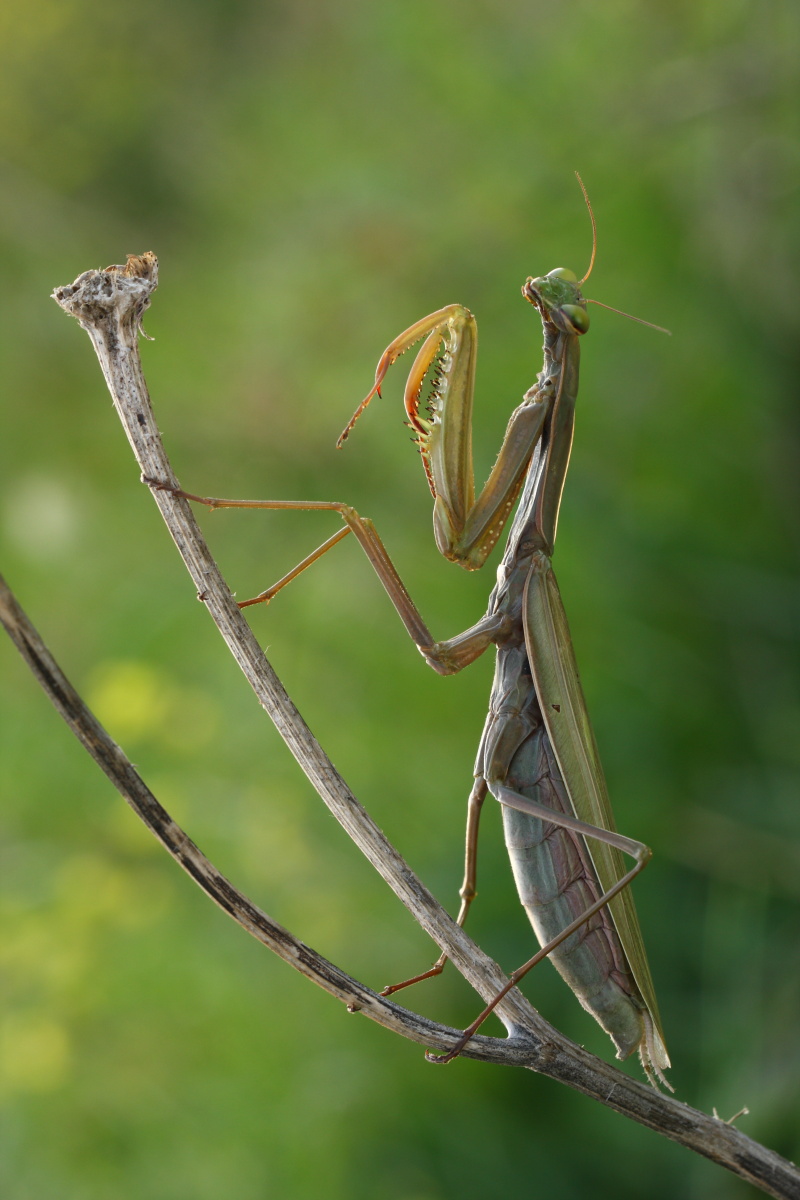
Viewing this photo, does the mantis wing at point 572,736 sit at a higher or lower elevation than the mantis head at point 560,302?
lower

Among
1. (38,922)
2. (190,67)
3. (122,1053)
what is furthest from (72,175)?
(122,1053)

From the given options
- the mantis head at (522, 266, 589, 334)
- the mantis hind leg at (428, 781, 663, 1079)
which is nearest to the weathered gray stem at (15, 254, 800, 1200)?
the mantis hind leg at (428, 781, 663, 1079)

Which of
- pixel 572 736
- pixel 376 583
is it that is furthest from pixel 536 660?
pixel 376 583

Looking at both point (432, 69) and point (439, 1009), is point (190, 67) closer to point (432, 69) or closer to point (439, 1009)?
point (432, 69)

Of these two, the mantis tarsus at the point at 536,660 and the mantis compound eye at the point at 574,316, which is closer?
the mantis tarsus at the point at 536,660

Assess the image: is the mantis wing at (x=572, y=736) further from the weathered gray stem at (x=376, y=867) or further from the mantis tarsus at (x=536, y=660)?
the weathered gray stem at (x=376, y=867)

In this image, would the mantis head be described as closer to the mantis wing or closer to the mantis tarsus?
the mantis tarsus

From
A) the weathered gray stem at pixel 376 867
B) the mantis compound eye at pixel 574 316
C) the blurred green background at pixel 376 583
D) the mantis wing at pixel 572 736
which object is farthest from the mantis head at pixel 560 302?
the blurred green background at pixel 376 583

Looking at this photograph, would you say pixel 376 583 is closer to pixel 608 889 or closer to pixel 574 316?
pixel 574 316
